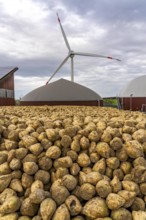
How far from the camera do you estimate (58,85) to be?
87.9 ft

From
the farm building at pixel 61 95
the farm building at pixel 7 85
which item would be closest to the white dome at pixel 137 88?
the farm building at pixel 61 95

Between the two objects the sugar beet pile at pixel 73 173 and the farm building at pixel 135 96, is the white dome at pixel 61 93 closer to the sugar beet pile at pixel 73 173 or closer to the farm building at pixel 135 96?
the farm building at pixel 135 96

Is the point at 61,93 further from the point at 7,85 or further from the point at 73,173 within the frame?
the point at 73,173

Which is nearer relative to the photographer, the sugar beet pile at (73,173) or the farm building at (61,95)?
the sugar beet pile at (73,173)

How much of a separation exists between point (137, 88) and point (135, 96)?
4.65ft

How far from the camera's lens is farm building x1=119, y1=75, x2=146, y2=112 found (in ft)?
89.9

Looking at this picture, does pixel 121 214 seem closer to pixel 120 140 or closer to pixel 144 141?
pixel 120 140

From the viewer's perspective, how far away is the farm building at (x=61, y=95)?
2622 cm

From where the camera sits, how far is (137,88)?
29.5 metres

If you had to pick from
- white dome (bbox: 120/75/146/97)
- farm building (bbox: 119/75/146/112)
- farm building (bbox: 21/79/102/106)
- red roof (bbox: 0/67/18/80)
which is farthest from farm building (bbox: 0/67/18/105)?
white dome (bbox: 120/75/146/97)

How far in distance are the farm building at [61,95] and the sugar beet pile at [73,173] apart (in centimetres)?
2218

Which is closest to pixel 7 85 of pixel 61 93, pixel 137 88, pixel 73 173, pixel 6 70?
pixel 6 70

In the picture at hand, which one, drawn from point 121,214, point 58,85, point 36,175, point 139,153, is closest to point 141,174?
point 139,153

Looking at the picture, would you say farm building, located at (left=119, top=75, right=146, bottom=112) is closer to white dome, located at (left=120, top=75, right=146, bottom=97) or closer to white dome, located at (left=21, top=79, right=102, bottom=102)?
white dome, located at (left=120, top=75, right=146, bottom=97)
